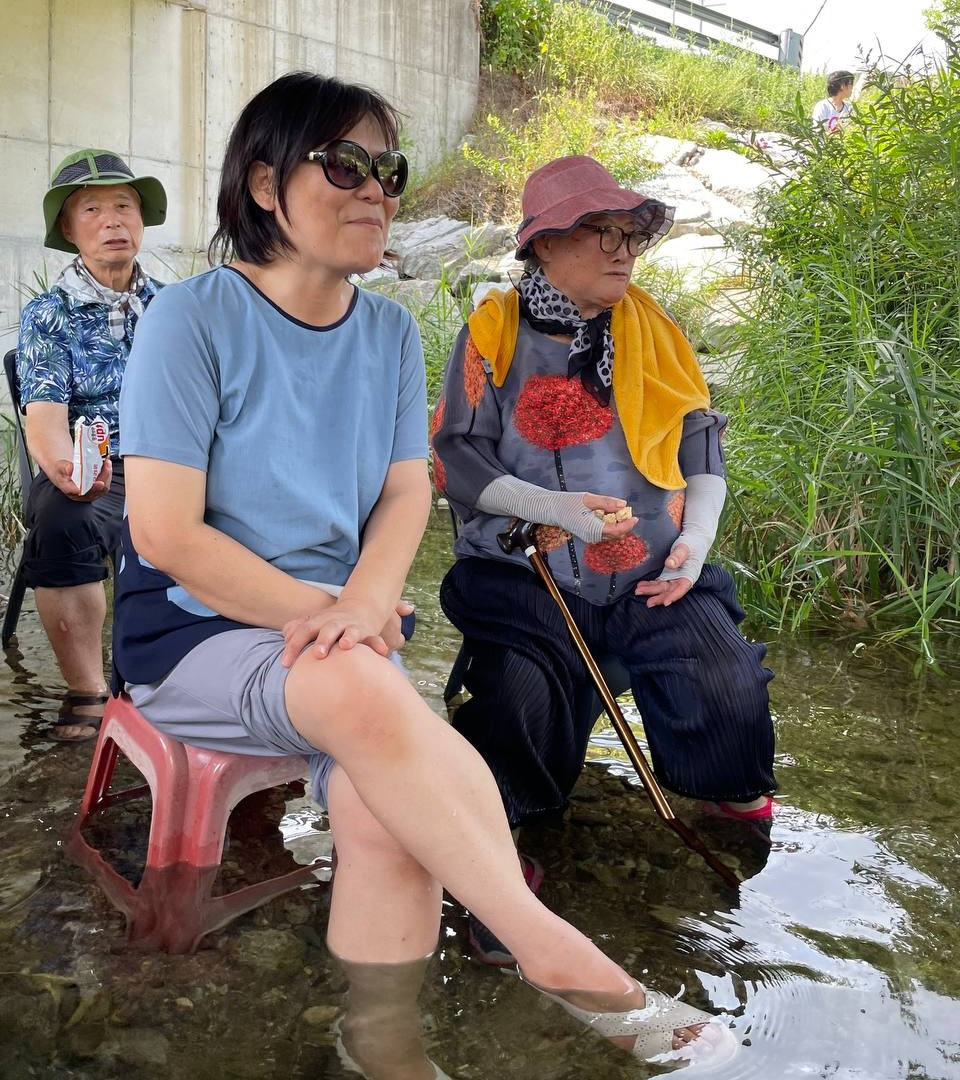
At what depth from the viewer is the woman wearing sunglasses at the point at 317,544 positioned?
5.64 ft

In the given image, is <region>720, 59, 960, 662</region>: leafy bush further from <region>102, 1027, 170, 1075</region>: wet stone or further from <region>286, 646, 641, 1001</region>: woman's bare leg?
<region>102, 1027, 170, 1075</region>: wet stone

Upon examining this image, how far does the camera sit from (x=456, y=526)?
9.66 feet

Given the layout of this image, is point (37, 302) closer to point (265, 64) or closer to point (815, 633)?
point (815, 633)

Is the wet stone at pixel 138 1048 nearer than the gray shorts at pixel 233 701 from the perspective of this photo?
Yes

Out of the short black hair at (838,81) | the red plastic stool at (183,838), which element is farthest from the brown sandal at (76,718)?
the short black hair at (838,81)

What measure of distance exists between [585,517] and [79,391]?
1.72 m

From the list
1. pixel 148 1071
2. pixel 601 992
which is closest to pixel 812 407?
pixel 601 992

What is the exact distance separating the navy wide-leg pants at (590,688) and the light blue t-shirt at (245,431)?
1.71 ft

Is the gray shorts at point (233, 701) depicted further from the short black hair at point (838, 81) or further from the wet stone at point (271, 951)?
the short black hair at point (838, 81)

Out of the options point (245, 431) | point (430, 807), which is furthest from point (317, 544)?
point (430, 807)

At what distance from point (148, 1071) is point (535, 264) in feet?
6.09

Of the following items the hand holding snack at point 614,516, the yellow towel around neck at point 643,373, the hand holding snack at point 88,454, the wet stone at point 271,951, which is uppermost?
the yellow towel around neck at point 643,373

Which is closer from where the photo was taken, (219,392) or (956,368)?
(219,392)

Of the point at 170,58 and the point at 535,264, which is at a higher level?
the point at 170,58
